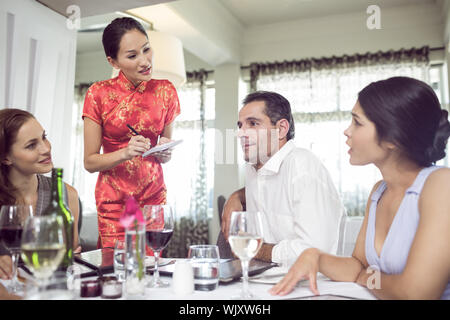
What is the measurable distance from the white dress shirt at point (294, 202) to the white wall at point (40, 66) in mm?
1078

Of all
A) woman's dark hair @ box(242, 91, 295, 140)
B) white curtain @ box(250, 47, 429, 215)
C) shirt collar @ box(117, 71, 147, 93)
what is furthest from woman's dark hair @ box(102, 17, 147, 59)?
white curtain @ box(250, 47, 429, 215)

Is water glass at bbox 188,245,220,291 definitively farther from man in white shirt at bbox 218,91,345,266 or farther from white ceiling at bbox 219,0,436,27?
white ceiling at bbox 219,0,436,27

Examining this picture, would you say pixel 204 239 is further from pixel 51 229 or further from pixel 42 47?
pixel 51 229

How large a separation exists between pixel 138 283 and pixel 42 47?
185 centimetres

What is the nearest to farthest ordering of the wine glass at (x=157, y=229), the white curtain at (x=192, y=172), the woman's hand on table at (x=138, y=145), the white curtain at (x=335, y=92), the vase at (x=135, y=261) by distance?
the vase at (x=135, y=261) → the wine glass at (x=157, y=229) → the woman's hand on table at (x=138, y=145) → the white curtain at (x=335, y=92) → the white curtain at (x=192, y=172)

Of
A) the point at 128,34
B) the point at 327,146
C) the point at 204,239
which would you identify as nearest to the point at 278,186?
the point at 128,34

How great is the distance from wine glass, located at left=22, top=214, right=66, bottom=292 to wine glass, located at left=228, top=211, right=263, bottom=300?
35 centimetres

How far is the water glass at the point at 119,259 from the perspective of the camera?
98 centimetres

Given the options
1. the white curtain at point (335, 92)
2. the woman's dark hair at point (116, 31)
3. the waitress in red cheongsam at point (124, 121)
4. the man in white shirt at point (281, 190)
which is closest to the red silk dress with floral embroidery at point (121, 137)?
the waitress in red cheongsam at point (124, 121)

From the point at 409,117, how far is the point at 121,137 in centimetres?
111

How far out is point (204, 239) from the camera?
17.0 feet

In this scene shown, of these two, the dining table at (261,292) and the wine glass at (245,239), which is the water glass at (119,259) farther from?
the wine glass at (245,239)

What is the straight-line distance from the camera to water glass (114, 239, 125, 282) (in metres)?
0.98

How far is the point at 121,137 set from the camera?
5.51 feet
